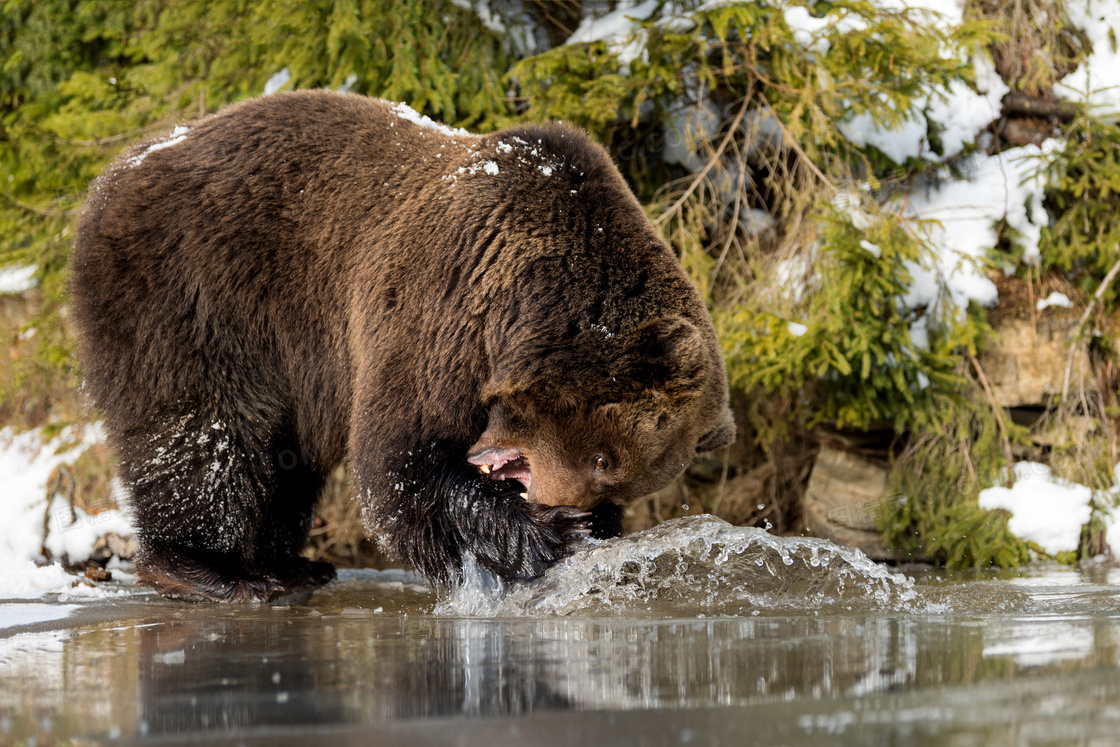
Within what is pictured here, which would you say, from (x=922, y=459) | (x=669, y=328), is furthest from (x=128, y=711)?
(x=922, y=459)

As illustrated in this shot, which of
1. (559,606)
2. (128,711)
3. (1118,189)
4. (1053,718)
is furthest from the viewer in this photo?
(1118,189)

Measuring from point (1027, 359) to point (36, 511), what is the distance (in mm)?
6897

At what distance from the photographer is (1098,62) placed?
739cm

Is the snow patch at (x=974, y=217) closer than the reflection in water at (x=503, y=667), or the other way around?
the reflection in water at (x=503, y=667)

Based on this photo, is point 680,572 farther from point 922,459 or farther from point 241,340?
point 922,459

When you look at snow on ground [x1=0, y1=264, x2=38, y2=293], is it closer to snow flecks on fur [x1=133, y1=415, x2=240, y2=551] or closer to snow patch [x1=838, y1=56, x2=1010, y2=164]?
snow flecks on fur [x1=133, y1=415, x2=240, y2=551]

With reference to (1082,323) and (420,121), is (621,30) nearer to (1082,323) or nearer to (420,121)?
(420,121)

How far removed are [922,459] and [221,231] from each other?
4.61 metres

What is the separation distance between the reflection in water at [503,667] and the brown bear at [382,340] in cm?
83

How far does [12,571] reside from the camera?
5238 millimetres

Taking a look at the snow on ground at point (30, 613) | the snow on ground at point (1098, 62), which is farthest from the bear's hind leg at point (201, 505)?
the snow on ground at point (1098, 62)

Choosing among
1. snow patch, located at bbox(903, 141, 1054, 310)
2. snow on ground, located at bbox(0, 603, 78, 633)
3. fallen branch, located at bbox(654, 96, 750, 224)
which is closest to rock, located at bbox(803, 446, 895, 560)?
snow patch, located at bbox(903, 141, 1054, 310)

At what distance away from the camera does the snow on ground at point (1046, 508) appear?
6438mm

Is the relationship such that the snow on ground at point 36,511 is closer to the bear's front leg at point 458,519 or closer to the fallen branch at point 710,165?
the bear's front leg at point 458,519
